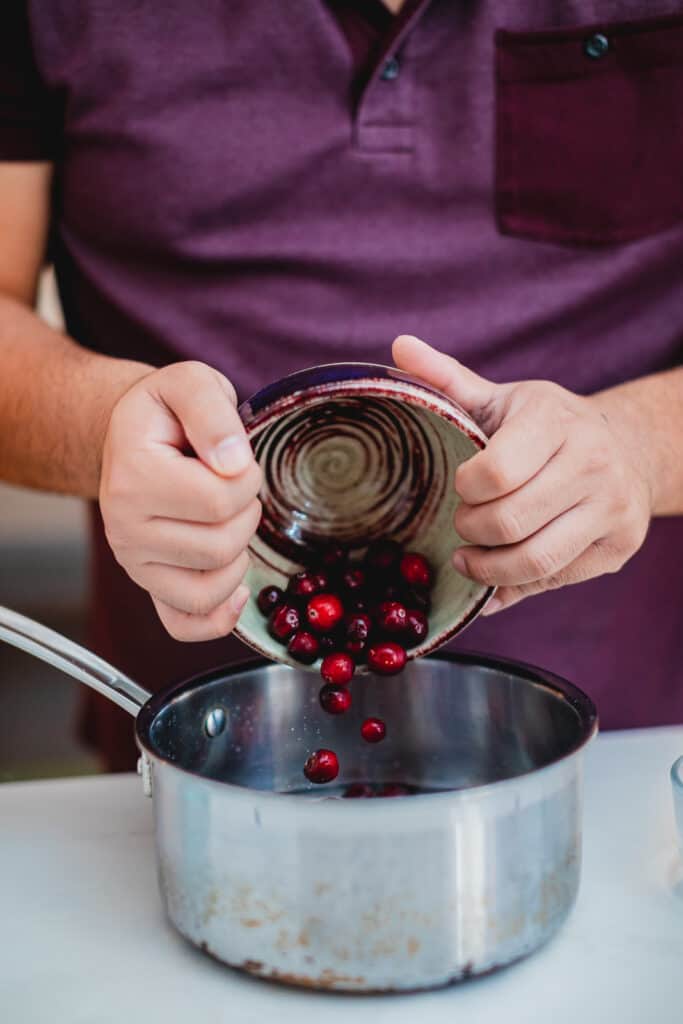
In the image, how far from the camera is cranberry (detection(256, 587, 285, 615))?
1.00 m

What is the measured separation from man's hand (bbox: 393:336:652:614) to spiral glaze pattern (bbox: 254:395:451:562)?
5 centimetres

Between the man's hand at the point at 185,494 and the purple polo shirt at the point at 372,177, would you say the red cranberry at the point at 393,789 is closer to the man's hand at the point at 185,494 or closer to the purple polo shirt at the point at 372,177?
the man's hand at the point at 185,494

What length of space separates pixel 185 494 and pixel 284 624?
0.62 ft

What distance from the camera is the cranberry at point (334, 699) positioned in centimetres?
100

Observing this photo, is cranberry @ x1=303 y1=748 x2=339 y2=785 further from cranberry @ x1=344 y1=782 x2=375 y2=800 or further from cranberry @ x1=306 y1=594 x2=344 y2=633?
cranberry @ x1=306 y1=594 x2=344 y2=633

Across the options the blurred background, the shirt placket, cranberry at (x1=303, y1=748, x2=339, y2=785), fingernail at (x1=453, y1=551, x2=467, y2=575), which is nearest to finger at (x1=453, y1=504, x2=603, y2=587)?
fingernail at (x1=453, y1=551, x2=467, y2=575)

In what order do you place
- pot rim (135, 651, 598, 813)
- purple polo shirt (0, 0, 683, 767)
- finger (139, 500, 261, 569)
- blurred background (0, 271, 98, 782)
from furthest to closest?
blurred background (0, 271, 98, 782), purple polo shirt (0, 0, 683, 767), finger (139, 500, 261, 569), pot rim (135, 651, 598, 813)

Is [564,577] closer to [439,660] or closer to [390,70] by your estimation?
[439,660]

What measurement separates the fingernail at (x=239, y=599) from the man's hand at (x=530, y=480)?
0.18m

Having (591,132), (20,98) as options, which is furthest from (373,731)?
(20,98)

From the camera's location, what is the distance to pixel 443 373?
939 mm

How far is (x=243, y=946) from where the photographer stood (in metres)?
0.79

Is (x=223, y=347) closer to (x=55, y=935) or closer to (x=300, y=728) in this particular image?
(x=300, y=728)

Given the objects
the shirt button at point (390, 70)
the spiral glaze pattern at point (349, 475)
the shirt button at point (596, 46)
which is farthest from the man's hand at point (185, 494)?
the shirt button at point (596, 46)
